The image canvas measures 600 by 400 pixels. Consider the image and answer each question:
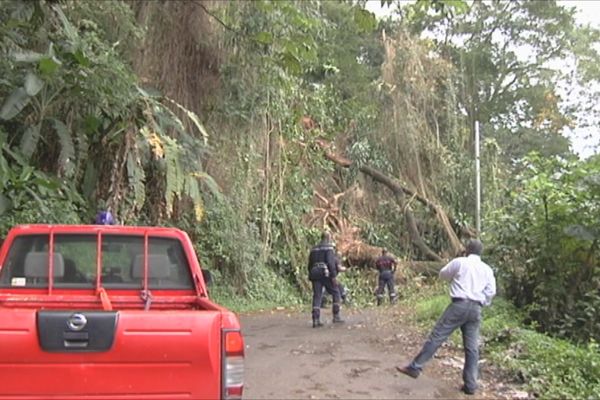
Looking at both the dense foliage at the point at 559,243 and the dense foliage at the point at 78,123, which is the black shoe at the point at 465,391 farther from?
the dense foliage at the point at 78,123

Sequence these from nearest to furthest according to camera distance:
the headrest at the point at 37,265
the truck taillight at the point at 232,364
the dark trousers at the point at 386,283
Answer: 1. the truck taillight at the point at 232,364
2. the headrest at the point at 37,265
3. the dark trousers at the point at 386,283

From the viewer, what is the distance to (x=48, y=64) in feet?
35.3

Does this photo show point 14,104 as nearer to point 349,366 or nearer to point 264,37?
point 264,37

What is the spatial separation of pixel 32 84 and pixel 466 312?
7.39m

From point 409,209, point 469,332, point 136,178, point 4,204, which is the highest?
point 136,178

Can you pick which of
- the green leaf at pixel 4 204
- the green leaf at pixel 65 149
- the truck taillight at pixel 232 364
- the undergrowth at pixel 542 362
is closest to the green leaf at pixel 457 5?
the undergrowth at pixel 542 362

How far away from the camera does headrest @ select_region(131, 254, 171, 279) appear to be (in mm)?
6016

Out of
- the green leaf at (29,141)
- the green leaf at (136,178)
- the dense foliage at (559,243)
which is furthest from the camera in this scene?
the green leaf at (136,178)

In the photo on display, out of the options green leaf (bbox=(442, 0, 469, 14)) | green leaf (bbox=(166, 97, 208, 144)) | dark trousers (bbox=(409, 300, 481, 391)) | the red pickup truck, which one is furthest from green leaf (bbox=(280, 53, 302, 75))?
the red pickup truck

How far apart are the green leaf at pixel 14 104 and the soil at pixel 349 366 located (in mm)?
5267

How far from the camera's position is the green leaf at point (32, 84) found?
1088 cm

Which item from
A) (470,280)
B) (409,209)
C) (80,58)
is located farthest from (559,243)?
(409,209)

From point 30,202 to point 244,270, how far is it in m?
7.24

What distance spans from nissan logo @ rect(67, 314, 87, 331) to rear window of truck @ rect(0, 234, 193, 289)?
169 cm
